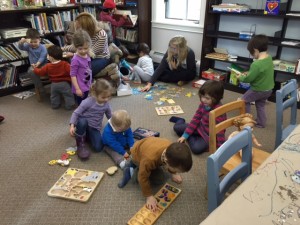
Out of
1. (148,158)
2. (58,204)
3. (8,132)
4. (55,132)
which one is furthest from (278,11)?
(8,132)

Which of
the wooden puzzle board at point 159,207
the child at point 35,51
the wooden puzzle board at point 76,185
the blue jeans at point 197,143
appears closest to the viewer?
the wooden puzzle board at point 159,207

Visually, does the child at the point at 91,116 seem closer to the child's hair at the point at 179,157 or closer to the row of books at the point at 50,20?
the child's hair at the point at 179,157

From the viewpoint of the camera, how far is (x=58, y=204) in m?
1.78

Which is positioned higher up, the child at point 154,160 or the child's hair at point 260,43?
the child's hair at point 260,43

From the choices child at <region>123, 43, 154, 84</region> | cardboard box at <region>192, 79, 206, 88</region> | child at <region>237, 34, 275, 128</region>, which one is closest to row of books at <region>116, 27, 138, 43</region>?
child at <region>123, 43, 154, 84</region>

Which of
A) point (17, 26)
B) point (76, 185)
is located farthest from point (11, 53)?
point (76, 185)

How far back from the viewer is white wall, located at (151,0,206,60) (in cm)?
423

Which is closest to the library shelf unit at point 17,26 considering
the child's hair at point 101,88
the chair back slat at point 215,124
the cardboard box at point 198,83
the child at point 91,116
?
the child at point 91,116

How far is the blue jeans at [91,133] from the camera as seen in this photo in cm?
222

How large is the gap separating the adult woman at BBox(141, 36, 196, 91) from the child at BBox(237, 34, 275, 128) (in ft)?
4.25

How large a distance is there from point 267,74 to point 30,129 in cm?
258

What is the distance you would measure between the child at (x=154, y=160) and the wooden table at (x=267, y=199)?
16.9 inches

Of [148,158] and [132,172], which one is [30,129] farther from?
[148,158]

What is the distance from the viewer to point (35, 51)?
3.37 metres
